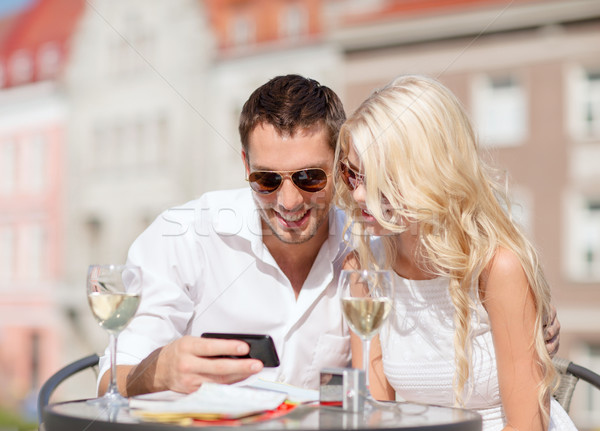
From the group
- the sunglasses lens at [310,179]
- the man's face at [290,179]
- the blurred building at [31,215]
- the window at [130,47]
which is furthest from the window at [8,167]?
the sunglasses lens at [310,179]

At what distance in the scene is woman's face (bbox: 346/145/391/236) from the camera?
7.88 feet

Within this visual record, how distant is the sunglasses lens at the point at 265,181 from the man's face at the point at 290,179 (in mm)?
16

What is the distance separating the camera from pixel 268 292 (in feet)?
9.06

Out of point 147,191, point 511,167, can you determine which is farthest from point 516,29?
point 147,191

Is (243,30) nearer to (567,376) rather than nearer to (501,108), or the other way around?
(501,108)

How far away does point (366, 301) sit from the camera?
1.79 metres

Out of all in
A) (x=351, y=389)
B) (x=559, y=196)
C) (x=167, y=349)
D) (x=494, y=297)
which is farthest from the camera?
(x=559, y=196)

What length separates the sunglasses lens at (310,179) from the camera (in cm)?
261

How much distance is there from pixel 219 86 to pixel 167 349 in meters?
15.7

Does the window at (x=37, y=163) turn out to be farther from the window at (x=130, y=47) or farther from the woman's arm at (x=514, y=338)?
the woman's arm at (x=514, y=338)

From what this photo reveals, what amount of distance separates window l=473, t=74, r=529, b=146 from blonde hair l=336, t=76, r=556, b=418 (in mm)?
10731

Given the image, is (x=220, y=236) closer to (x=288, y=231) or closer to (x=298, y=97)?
(x=288, y=231)

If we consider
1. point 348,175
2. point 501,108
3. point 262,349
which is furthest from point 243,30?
point 262,349

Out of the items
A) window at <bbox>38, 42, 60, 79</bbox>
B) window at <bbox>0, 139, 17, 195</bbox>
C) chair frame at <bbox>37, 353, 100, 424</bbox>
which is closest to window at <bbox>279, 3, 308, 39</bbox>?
window at <bbox>38, 42, 60, 79</bbox>
